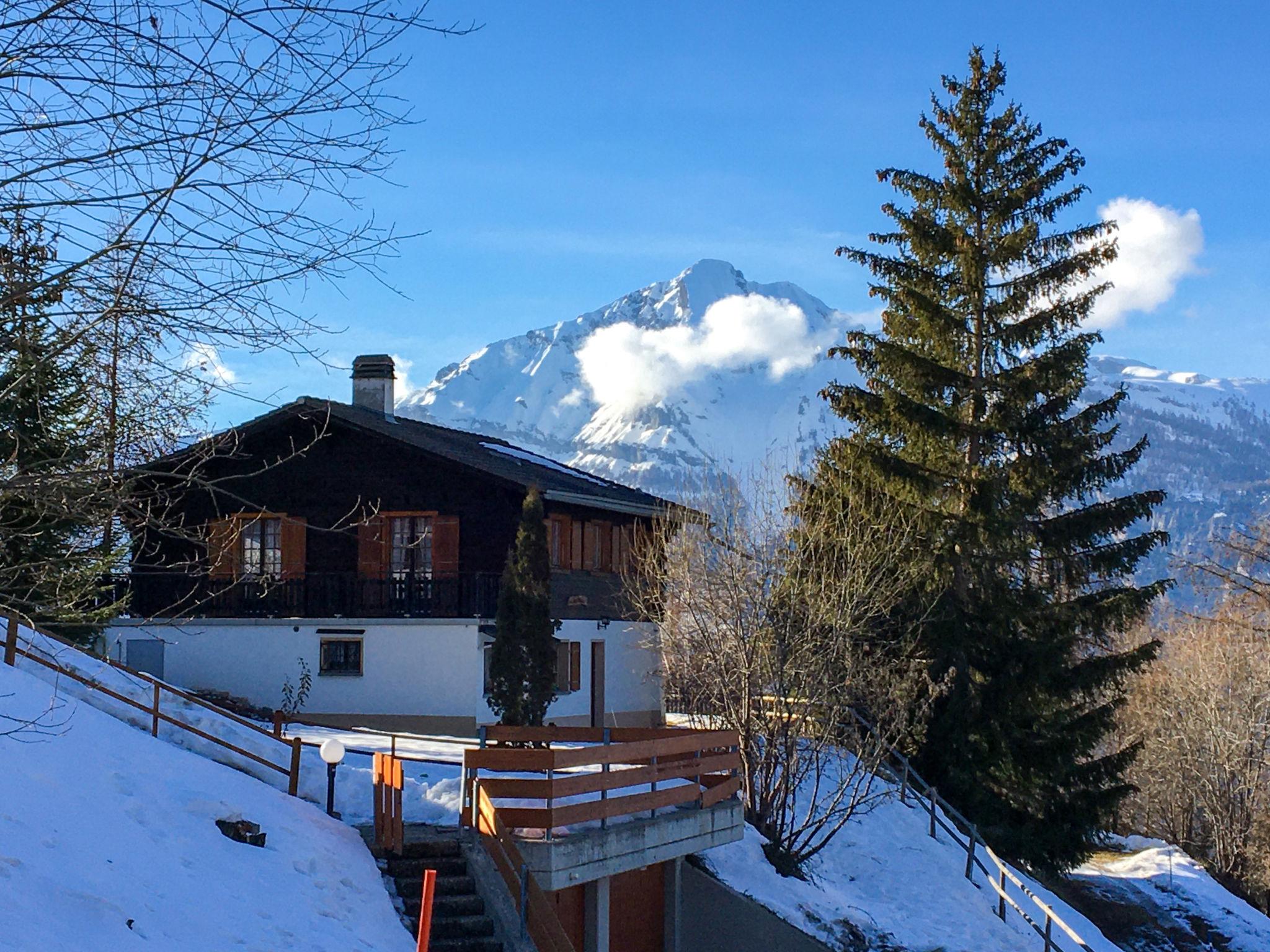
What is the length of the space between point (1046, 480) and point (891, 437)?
3.01 meters

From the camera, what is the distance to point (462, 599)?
27203mm

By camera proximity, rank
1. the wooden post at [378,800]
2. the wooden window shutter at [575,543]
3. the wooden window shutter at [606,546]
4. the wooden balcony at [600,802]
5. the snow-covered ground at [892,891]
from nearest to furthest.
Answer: the wooden balcony at [600,802] → the wooden post at [378,800] → the snow-covered ground at [892,891] → the wooden window shutter at [575,543] → the wooden window shutter at [606,546]

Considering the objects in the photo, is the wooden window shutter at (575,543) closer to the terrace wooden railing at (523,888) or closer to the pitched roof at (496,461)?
the pitched roof at (496,461)

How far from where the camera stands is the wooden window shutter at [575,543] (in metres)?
30.0

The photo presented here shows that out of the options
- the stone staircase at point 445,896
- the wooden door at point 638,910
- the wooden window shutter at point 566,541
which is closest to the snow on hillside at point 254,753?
the stone staircase at point 445,896

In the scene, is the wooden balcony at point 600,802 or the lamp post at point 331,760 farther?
the lamp post at point 331,760

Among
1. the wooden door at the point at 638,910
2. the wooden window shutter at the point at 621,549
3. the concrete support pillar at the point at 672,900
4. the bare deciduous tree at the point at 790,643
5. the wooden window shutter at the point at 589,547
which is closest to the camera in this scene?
the wooden door at the point at 638,910

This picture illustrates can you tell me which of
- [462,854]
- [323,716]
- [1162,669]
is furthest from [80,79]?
[1162,669]

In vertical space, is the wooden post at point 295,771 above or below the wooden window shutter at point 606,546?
below

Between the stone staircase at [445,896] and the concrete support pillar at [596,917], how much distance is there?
1.89 metres

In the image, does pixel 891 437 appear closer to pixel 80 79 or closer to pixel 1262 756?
pixel 1262 756

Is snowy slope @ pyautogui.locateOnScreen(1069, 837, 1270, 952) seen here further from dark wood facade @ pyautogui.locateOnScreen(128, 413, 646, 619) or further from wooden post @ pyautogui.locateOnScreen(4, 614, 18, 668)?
wooden post @ pyautogui.locateOnScreen(4, 614, 18, 668)

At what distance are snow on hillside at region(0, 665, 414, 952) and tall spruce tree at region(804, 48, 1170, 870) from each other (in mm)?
13030

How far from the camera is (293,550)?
29.0 meters
